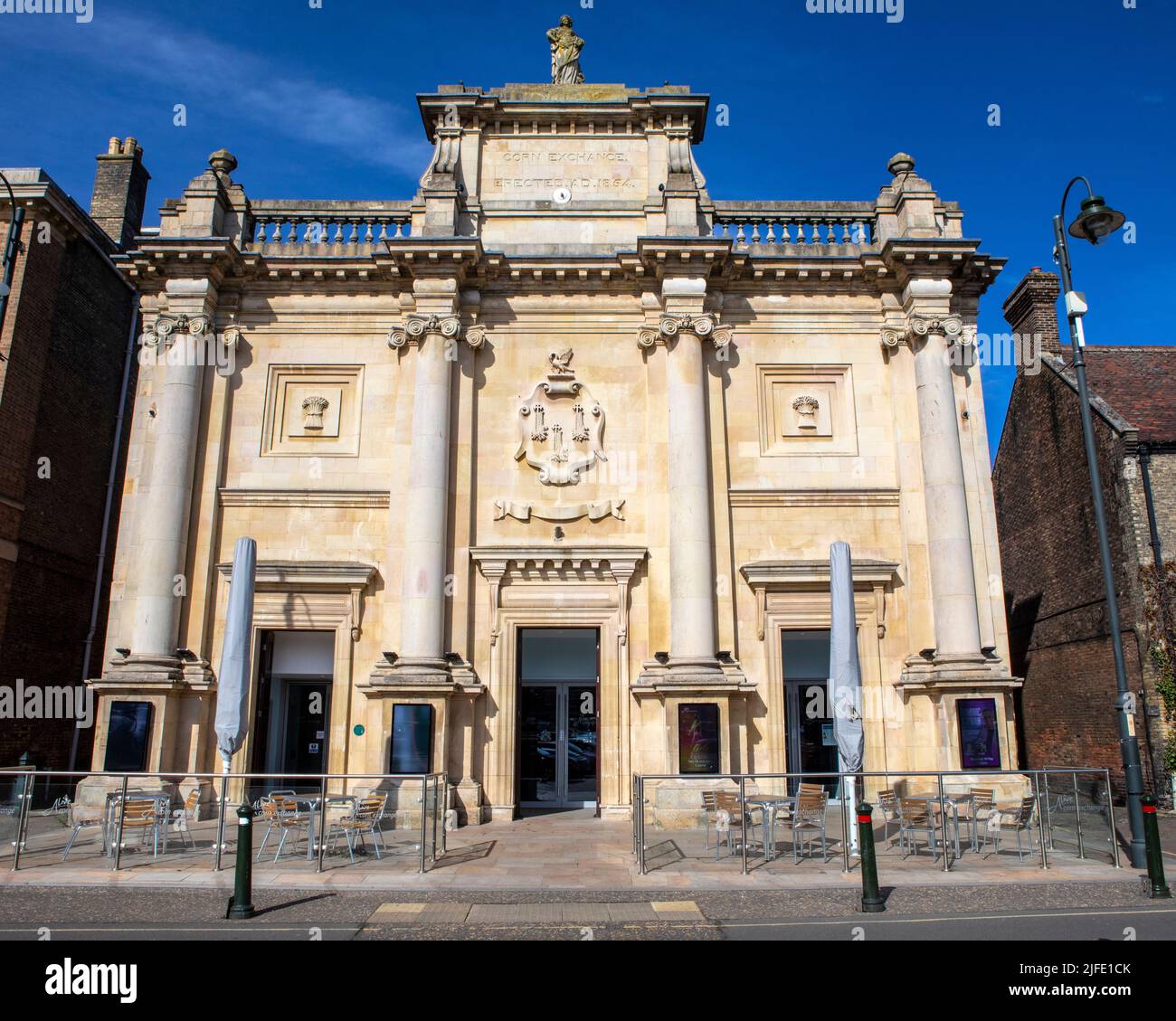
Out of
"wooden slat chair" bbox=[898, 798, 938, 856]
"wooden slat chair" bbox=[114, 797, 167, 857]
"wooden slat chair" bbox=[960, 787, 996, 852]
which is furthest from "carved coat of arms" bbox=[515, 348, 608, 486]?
"wooden slat chair" bbox=[960, 787, 996, 852]

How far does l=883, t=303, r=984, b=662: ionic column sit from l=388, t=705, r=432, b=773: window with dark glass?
9.29 meters

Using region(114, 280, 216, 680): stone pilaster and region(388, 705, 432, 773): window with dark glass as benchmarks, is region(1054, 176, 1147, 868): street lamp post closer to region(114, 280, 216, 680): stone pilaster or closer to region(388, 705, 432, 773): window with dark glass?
region(388, 705, 432, 773): window with dark glass

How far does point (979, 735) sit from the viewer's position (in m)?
15.7

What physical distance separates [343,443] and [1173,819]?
57.7ft

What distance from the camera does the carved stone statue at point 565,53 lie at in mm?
20766

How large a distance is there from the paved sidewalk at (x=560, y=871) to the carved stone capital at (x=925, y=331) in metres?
9.95

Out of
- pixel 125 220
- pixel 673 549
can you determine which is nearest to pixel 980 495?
pixel 673 549

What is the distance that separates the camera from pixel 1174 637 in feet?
61.2

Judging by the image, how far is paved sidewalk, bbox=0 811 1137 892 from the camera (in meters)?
10.5

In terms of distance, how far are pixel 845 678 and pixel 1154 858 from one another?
3.92 meters

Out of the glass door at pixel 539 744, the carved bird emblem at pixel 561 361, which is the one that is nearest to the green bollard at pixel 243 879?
the glass door at pixel 539 744

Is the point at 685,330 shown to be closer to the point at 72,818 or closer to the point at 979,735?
the point at 979,735

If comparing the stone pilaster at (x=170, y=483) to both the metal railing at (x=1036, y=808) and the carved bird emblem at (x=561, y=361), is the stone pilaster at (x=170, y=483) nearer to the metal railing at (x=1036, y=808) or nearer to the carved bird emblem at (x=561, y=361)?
the carved bird emblem at (x=561, y=361)
